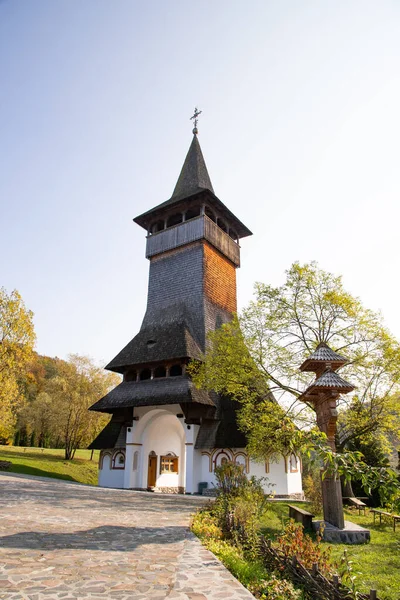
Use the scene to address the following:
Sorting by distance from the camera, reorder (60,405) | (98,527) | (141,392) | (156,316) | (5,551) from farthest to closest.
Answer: (60,405)
(156,316)
(141,392)
(98,527)
(5,551)

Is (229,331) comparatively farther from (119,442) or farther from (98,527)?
(98,527)

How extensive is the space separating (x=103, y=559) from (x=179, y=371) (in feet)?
58.7

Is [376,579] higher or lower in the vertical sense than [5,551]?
lower

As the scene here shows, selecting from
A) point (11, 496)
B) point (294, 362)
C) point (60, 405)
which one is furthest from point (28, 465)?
point (294, 362)

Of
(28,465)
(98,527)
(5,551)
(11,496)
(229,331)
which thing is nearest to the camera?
(5,551)

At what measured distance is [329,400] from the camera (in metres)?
11.0

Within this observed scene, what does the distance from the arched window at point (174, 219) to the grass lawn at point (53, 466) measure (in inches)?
782

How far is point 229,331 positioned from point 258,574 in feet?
47.8

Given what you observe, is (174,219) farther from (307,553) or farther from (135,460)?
(307,553)

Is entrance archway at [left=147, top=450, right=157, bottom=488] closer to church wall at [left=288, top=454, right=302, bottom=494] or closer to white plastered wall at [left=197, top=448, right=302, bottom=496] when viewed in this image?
white plastered wall at [left=197, top=448, right=302, bottom=496]

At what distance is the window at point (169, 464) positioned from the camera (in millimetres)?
25625

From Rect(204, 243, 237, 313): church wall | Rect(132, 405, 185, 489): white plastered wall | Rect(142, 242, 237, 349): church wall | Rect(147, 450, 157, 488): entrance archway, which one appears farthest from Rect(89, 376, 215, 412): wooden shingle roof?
Rect(204, 243, 237, 313): church wall

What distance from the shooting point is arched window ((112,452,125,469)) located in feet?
80.5

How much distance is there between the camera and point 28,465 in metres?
30.0
